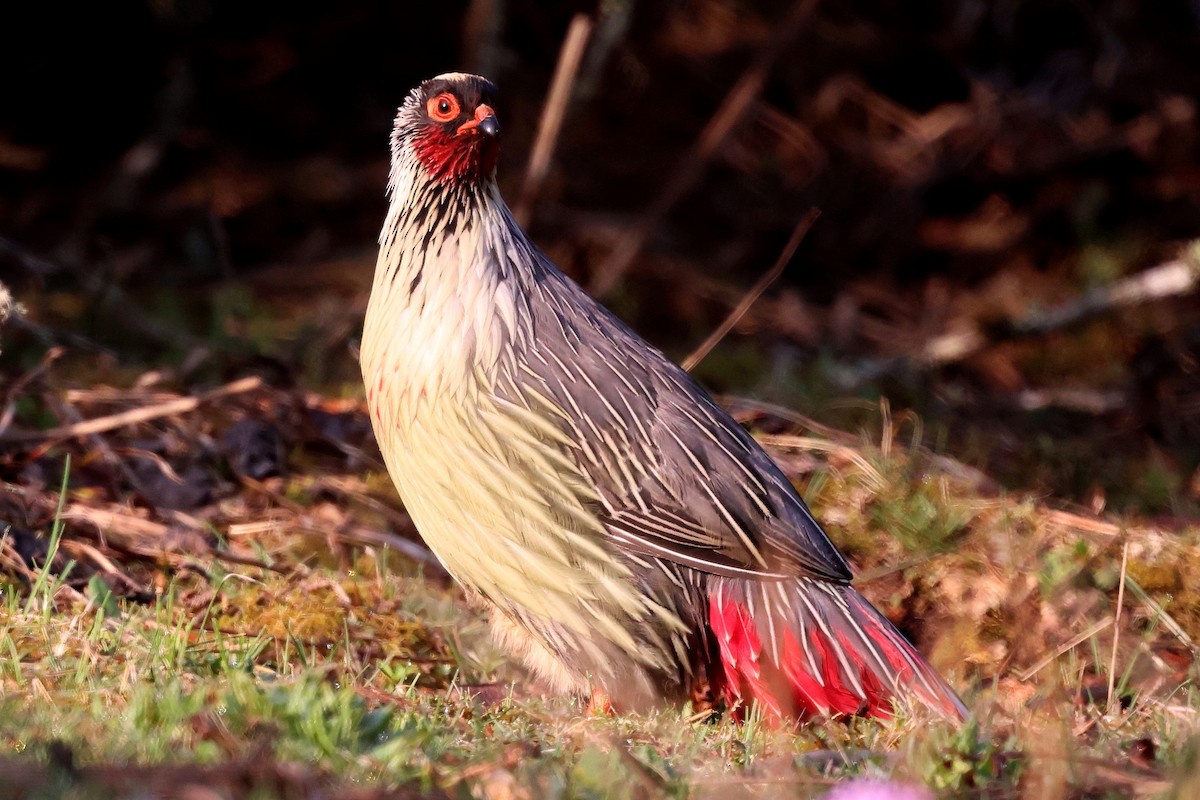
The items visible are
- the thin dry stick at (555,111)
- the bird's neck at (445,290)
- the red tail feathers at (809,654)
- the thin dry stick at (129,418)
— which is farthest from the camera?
the thin dry stick at (555,111)

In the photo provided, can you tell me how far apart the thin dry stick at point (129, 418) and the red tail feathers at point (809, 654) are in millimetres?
1914

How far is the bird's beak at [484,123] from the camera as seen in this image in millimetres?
3900

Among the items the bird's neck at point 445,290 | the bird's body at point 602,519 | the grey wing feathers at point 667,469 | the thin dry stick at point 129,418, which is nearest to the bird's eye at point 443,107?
the bird's neck at point 445,290

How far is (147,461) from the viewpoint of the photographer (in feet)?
15.4

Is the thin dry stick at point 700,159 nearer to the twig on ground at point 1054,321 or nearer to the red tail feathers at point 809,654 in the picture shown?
the twig on ground at point 1054,321

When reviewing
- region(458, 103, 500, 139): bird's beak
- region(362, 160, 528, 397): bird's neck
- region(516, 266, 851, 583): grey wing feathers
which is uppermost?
region(458, 103, 500, 139): bird's beak

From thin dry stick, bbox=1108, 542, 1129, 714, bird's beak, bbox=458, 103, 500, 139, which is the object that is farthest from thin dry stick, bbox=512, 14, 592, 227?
thin dry stick, bbox=1108, 542, 1129, 714

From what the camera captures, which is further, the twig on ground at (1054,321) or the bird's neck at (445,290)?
the twig on ground at (1054,321)

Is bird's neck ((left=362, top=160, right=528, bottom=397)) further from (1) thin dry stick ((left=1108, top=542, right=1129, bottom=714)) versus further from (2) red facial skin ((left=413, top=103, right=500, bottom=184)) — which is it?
(1) thin dry stick ((left=1108, top=542, right=1129, bottom=714))

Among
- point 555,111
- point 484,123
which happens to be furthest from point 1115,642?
point 555,111

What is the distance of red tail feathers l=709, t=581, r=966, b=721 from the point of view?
11.7 ft

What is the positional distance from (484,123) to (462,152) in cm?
12

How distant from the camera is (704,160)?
7.01 metres

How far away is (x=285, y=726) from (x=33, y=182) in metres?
6.26
